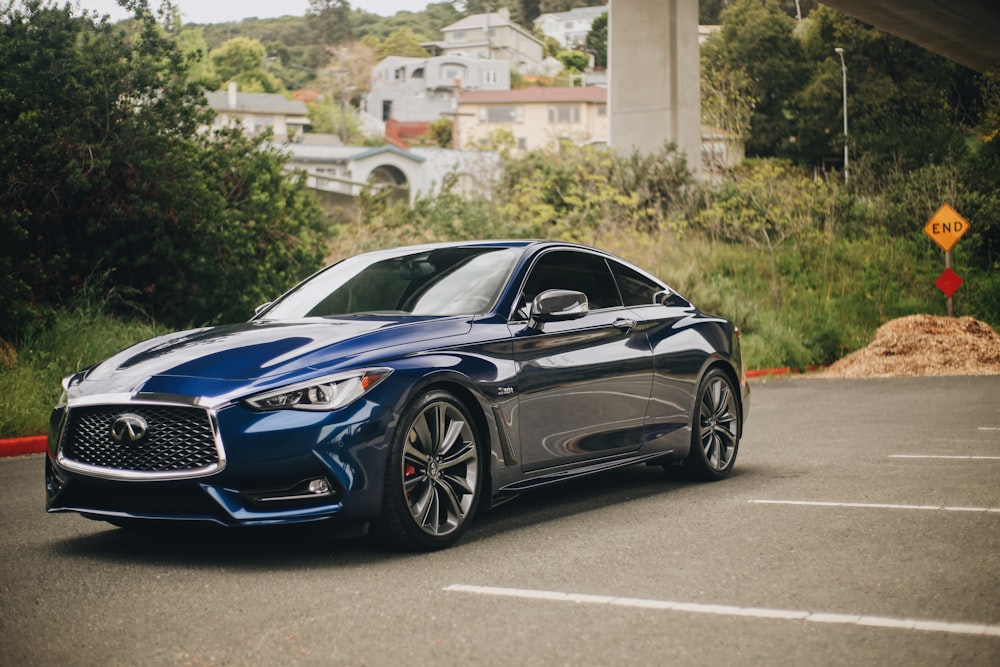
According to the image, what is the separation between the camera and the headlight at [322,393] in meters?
5.53

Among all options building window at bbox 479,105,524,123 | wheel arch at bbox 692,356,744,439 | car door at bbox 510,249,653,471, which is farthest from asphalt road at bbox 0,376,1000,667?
building window at bbox 479,105,524,123

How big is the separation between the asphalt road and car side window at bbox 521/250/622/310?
4.29ft

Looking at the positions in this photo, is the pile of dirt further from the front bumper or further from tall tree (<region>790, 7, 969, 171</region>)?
tall tree (<region>790, 7, 969, 171</region>)

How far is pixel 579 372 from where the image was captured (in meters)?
7.04

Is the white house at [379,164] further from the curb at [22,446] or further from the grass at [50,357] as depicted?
the curb at [22,446]

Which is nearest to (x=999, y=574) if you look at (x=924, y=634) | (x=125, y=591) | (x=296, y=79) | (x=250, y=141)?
(x=924, y=634)

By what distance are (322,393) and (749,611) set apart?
7.19 feet

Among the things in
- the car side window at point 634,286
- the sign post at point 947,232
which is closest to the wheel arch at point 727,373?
the car side window at point 634,286

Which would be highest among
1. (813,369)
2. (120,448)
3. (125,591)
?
(120,448)

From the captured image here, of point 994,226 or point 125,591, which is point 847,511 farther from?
point 994,226

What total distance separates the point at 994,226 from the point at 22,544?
2855 centimetres

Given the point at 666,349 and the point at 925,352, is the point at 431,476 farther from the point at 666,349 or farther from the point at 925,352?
the point at 925,352

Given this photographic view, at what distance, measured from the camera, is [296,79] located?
15788cm

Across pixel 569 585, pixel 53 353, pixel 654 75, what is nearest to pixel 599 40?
pixel 654 75
